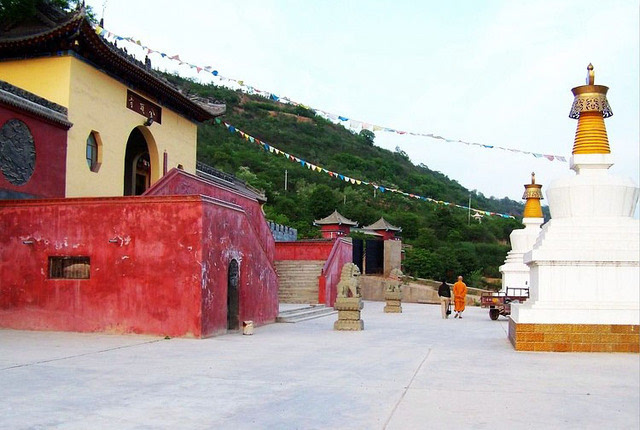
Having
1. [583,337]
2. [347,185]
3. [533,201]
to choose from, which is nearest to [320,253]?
[533,201]

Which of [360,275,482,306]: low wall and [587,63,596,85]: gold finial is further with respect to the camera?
[360,275,482,306]: low wall

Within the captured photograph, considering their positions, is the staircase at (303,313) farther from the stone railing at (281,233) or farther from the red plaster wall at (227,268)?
the stone railing at (281,233)

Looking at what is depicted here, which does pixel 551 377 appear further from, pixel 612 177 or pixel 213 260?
pixel 213 260

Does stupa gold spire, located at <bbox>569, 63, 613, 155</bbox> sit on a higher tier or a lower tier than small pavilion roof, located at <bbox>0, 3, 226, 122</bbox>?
lower

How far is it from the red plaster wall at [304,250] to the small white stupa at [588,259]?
15.9 meters

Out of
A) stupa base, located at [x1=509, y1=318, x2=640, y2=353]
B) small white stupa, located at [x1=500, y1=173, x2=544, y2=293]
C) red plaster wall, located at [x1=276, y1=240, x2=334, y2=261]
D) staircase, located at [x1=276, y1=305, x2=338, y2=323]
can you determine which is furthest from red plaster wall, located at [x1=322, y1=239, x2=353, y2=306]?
stupa base, located at [x1=509, y1=318, x2=640, y2=353]

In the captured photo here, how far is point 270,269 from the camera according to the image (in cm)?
1811

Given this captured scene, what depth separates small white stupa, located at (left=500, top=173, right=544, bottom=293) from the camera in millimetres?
25266

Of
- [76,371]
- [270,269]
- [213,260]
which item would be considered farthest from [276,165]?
[76,371]

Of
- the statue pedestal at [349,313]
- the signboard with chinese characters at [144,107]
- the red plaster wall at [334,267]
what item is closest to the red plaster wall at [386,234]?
the red plaster wall at [334,267]

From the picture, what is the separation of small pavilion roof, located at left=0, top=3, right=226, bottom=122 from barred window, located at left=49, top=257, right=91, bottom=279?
6045mm

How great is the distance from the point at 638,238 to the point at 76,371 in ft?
30.0

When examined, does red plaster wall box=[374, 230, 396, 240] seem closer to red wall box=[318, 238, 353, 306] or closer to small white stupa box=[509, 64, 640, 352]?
red wall box=[318, 238, 353, 306]

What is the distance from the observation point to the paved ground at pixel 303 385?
5.85 meters
